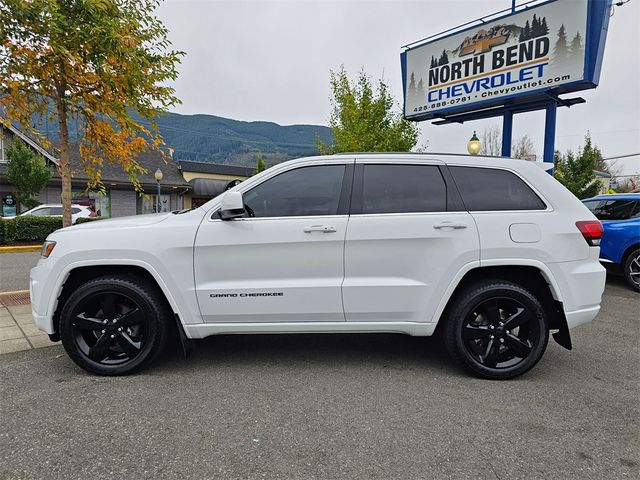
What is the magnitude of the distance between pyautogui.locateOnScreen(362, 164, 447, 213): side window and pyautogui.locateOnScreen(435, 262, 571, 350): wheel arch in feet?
2.06

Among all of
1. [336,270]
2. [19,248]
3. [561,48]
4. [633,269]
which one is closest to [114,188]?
[19,248]

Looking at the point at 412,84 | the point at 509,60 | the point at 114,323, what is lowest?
the point at 114,323

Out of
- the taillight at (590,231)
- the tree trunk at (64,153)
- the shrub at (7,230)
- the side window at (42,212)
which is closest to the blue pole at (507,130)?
the taillight at (590,231)

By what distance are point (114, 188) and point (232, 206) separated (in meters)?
23.8

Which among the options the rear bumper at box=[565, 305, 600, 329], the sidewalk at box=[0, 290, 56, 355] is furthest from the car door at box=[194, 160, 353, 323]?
the sidewalk at box=[0, 290, 56, 355]

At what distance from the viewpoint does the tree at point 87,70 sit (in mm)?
4895

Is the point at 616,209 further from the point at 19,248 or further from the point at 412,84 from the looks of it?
the point at 19,248

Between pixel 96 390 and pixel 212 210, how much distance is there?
5.43ft

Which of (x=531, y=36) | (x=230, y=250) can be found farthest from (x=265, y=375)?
(x=531, y=36)

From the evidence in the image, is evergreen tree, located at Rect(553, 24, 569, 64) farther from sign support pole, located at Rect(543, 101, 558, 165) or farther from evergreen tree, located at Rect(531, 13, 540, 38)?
sign support pole, located at Rect(543, 101, 558, 165)

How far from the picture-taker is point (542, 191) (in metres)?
3.23

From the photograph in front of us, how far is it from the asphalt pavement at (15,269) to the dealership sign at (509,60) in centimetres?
991

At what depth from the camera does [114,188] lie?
76.7 feet

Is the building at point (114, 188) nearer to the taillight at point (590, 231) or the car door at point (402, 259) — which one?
the car door at point (402, 259)
